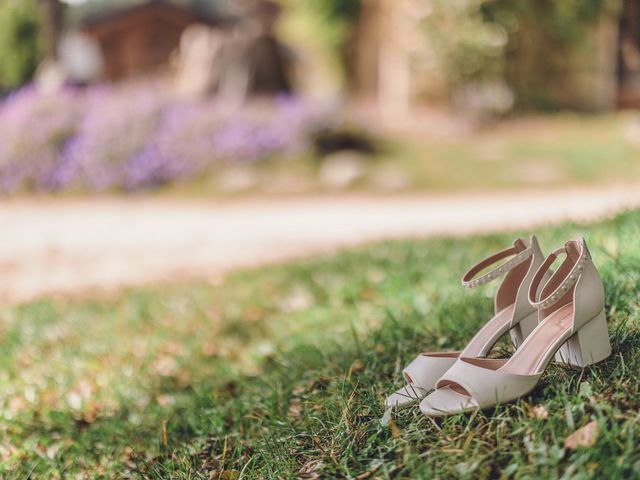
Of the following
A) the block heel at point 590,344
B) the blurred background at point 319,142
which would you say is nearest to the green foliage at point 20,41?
the blurred background at point 319,142

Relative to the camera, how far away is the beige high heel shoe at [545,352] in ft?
7.44

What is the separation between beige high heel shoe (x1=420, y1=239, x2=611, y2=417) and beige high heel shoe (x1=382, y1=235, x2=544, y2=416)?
0.10m

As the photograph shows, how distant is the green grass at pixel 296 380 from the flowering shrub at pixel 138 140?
18.6 ft

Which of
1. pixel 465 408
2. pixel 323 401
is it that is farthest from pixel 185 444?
pixel 465 408

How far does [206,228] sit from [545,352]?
666 cm

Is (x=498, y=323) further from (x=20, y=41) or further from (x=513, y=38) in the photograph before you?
(x=20, y=41)

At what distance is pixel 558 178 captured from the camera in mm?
10273

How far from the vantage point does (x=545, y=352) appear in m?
2.38

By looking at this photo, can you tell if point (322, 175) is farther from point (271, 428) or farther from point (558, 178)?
point (271, 428)

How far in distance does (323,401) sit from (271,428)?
0.22m

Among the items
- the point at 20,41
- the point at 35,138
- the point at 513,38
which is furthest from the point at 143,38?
the point at 513,38

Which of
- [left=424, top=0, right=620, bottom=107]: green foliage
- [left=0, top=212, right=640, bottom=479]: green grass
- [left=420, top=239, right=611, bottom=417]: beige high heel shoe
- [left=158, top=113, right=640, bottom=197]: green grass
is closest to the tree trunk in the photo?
[left=158, top=113, right=640, bottom=197]: green grass

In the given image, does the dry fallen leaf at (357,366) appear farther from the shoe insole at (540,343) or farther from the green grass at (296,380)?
the shoe insole at (540,343)

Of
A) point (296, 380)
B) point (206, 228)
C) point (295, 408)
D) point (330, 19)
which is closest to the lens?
point (295, 408)
